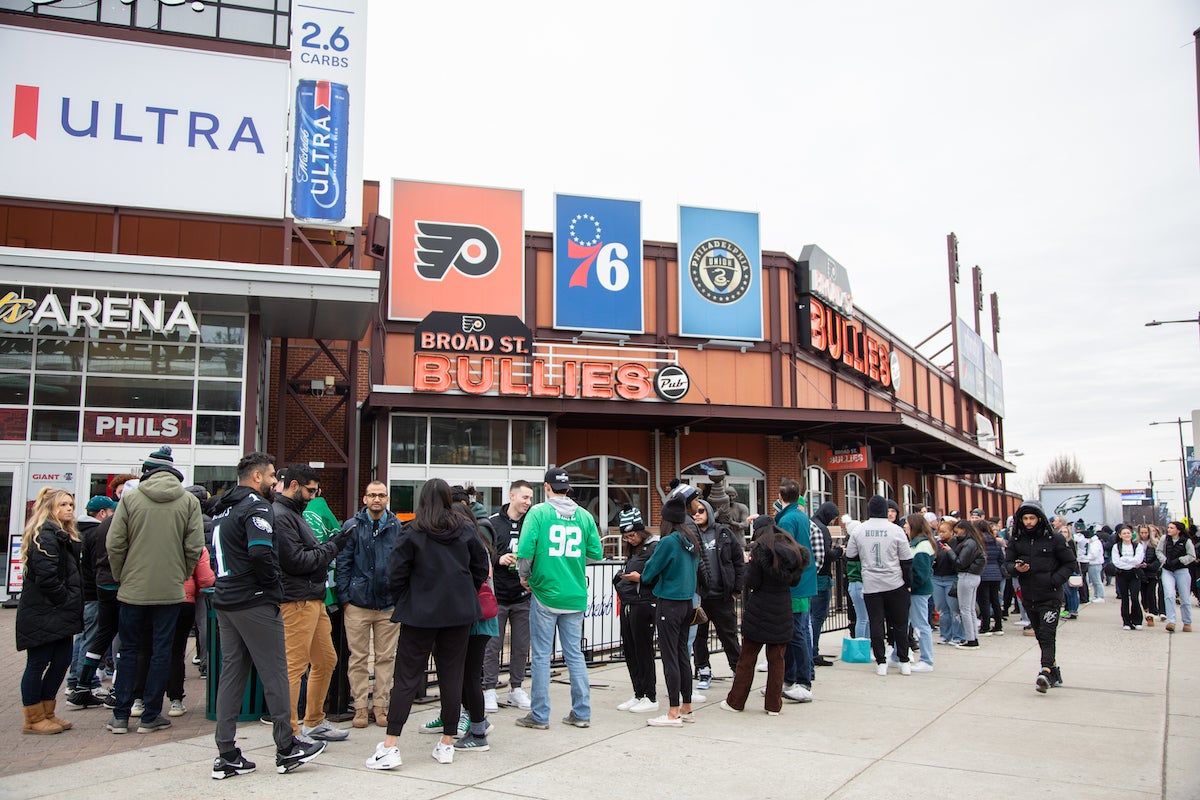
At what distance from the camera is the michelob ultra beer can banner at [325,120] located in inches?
738

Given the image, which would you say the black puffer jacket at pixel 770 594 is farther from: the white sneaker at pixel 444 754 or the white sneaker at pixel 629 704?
the white sneaker at pixel 444 754

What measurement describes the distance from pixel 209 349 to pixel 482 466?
21.4 ft

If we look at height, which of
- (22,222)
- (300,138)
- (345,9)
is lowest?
(22,222)

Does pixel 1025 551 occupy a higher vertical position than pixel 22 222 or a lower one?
lower

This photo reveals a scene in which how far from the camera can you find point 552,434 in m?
21.9

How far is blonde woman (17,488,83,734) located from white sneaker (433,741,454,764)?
3.13 m

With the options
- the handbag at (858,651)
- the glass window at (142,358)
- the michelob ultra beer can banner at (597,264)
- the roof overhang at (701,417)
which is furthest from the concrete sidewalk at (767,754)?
the michelob ultra beer can banner at (597,264)

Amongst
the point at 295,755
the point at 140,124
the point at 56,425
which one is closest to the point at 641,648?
the point at 295,755

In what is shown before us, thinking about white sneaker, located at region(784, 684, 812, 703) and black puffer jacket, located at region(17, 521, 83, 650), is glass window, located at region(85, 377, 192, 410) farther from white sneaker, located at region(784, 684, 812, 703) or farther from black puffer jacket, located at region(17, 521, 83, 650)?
white sneaker, located at region(784, 684, 812, 703)

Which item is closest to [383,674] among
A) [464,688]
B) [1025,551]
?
A: [464,688]

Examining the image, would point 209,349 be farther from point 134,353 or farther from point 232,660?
point 232,660

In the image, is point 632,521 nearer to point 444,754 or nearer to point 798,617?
point 798,617

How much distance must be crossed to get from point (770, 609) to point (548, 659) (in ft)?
6.54

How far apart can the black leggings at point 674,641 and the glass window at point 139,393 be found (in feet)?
39.8
